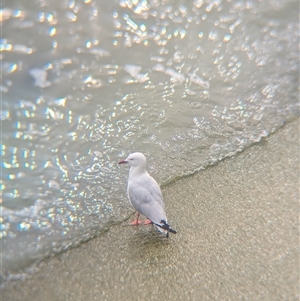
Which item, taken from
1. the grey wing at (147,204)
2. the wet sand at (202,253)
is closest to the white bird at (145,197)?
the grey wing at (147,204)

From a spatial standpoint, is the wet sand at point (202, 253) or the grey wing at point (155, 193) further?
the grey wing at point (155, 193)

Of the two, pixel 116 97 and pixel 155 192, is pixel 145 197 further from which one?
pixel 116 97

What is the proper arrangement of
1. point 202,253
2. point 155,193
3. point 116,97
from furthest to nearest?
point 116,97 < point 155,193 < point 202,253

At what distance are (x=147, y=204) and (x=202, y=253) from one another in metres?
0.30

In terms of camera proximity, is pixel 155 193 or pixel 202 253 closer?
pixel 202 253

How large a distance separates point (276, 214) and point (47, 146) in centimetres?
117

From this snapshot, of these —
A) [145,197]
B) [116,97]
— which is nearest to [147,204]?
[145,197]

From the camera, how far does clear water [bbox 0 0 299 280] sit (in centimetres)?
180

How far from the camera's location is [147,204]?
1.59 m

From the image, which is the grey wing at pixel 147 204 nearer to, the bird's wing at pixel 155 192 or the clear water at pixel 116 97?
the bird's wing at pixel 155 192

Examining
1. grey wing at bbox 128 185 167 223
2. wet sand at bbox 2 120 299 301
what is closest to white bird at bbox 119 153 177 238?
grey wing at bbox 128 185 167 223

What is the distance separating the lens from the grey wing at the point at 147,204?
1.56 meters

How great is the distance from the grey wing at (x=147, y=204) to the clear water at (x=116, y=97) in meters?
0.19

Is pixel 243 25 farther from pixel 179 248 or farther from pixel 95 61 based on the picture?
pixel 179 248
